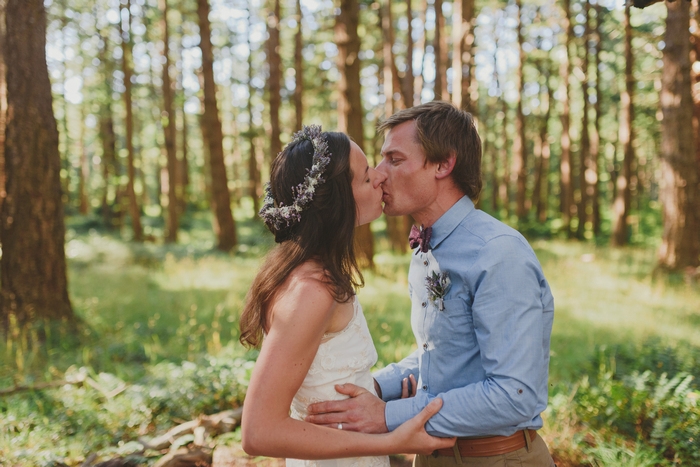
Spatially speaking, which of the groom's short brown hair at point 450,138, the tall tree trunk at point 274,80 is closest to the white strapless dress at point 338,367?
the groom's short brown hair at point 450,138

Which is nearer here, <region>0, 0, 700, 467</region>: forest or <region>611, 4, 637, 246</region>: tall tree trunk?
<region>0, 0, 700, 467</region>: forest

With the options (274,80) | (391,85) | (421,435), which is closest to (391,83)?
(391,85)

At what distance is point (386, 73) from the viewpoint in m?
17.5

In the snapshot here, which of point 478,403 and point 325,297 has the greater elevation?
point 325,297

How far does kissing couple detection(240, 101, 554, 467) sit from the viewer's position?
6.53 ft

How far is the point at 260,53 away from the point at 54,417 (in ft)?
100

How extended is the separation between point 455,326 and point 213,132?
49.7 ft

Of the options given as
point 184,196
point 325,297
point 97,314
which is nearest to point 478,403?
point 325,297

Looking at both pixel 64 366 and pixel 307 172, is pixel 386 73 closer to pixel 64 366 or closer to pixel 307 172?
pixel 64 366

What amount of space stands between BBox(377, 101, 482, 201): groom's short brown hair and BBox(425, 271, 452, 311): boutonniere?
51cm

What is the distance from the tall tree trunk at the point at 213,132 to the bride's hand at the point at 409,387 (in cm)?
1464

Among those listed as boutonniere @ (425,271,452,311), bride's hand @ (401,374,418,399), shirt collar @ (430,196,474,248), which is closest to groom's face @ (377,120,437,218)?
shirt collar @ (430,196,474,248)

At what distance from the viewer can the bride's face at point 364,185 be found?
2416 mm

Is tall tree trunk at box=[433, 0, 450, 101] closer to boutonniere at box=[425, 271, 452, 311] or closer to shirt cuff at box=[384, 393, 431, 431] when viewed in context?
boutonniere at box=[425, 271, 452, 311]
